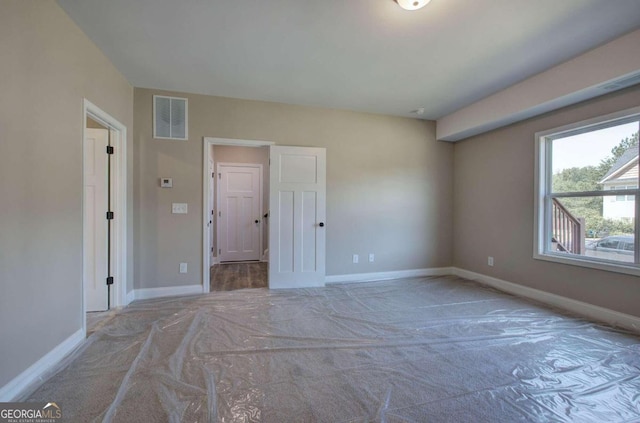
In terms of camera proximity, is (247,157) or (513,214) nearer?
(513,214)

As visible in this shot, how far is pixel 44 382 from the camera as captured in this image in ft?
5.73

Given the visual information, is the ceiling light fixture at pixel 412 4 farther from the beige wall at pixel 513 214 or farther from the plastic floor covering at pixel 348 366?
the plastic floor covering at pixel 348 366

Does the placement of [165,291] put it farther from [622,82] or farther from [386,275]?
[622,82]

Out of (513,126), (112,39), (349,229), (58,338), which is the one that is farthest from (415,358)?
(112,39)

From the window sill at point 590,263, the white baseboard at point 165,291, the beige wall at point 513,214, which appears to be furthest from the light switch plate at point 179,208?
the window sill at point 590,263

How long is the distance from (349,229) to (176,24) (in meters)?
3.21

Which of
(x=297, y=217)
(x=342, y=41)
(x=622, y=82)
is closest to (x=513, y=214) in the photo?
(x=622, y=82)

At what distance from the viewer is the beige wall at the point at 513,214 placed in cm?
279

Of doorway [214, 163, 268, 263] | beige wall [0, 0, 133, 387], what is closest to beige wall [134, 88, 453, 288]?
beige wall [0, 0, 133, 387]

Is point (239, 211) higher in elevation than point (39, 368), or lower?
higher

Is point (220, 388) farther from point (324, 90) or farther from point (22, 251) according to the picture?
point (324, 90)

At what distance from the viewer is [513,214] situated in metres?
3.79

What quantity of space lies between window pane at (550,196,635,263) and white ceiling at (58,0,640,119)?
1602mm

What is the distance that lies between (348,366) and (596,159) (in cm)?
349
